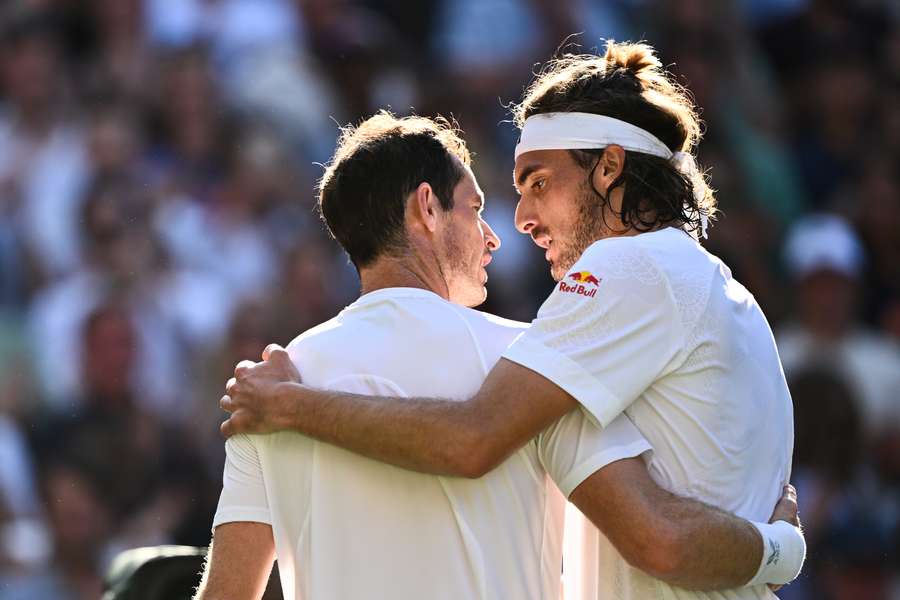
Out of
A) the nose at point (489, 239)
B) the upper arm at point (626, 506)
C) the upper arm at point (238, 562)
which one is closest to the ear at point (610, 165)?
the nose at point (489, 239)

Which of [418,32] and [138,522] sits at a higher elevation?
[418,32]

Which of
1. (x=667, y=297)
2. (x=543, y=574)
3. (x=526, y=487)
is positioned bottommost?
(x=543, y=574)

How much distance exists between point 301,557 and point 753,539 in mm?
894

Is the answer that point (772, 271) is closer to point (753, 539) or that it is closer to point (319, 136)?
point (319, 136)

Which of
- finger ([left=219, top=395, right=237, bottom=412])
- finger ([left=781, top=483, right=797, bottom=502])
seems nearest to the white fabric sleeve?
finger ([left=219, top=395, right=237, bottom=412])

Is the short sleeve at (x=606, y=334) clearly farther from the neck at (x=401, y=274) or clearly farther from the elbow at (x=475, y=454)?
the neck at (x=401, y=274)

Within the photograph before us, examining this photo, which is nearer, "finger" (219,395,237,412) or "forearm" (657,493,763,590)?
"forearm" (657,493,763,590)

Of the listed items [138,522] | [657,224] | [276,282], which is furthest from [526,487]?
[276,282]

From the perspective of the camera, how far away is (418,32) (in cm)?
888

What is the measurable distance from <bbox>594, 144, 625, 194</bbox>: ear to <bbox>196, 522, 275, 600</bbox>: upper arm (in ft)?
3.59

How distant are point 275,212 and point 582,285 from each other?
199 inches

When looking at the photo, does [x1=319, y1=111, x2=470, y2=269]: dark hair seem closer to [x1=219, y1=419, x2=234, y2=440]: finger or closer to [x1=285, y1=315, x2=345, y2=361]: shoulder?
[x1=285, y1=315, x2=345, y2=361]: shoulder

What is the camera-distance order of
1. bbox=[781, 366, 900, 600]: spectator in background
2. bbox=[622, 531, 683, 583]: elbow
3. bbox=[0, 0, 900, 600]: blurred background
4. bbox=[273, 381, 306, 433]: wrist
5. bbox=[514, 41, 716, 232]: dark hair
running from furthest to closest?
bbox=[781, 366, 900, 600]: spectator in background, bbox=[0, 0, 900, 600]: blurred background, bbox=[514, 41, 716, 232]: dark hair, bbox=[273, 381, 306, 433]: wrist, bbox=[622, 531, 683, 583]: elbow

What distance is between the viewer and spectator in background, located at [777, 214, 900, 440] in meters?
7.71
